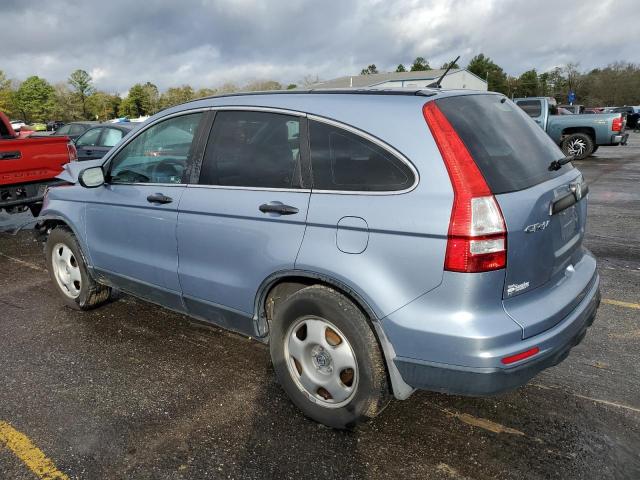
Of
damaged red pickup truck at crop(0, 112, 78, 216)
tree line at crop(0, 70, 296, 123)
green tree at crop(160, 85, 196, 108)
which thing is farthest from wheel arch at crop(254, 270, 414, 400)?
green tree at crop(160, 85, 196, 108)

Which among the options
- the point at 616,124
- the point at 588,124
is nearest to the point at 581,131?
the point at 588,124

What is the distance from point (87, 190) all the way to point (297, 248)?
2.38 meters

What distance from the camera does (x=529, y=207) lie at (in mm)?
2369

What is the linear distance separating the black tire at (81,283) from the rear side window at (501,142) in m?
3.37

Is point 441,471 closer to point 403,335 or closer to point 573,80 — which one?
point 403,335

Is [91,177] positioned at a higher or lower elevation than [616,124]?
higher

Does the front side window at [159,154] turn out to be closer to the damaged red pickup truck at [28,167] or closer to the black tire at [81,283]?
the black tire at [81,283]

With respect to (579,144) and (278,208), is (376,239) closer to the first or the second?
(278,208)

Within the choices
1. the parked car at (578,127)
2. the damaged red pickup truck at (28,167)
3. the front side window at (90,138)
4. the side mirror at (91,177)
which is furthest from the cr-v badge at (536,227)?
the parked car at (578,127)

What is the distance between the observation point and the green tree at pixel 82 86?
96.1m

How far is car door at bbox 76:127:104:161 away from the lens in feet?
40.3

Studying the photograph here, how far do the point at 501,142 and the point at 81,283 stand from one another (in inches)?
145

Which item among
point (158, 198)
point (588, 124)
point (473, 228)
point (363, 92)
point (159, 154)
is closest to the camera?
point (473, 228)

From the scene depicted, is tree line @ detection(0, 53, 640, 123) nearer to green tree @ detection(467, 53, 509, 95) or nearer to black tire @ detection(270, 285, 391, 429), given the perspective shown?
green tree @ detection(467, 53, 509, 95)
